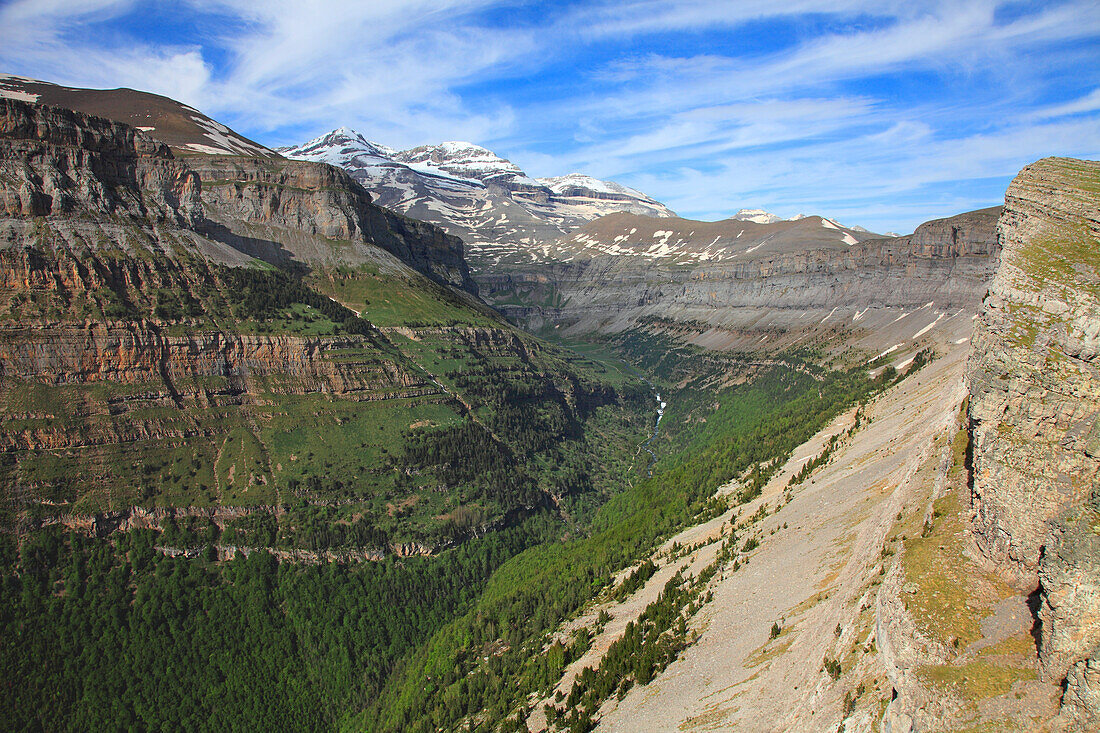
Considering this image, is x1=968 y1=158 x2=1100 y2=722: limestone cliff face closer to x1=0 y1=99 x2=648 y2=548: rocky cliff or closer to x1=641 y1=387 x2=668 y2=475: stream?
x1=0 y1=99 x2=648 y2=548: rocky cliff

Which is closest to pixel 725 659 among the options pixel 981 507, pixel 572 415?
pixel 981 507

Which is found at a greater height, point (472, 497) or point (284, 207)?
point (284, 207)

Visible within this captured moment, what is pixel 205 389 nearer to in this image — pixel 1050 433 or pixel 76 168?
pixel 76 168

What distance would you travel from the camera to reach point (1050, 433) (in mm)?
19500

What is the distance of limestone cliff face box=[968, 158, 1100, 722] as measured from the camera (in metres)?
17.5

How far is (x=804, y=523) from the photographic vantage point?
174 ft

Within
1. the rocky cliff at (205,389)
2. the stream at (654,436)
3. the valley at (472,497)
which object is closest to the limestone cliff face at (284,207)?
the valley at (472,497)

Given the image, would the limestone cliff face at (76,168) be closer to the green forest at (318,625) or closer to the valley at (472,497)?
the valley at (472,497)

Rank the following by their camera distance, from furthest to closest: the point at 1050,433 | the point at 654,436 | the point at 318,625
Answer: the point at 654,436
the point at 318,625
the point at 1050,433

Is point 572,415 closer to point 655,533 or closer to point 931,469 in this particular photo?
point 655,533

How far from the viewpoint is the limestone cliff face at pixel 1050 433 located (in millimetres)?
17453

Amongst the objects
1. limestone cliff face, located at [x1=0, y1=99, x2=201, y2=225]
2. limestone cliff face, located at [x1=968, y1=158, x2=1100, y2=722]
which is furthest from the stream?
limestone cliff face, located at [x1=0, y1=99, x2=201, y2=225]

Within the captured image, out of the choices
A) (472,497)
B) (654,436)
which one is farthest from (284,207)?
(654,436)

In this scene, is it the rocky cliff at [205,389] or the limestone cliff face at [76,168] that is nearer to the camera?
the rocky cliff at [205,389]
